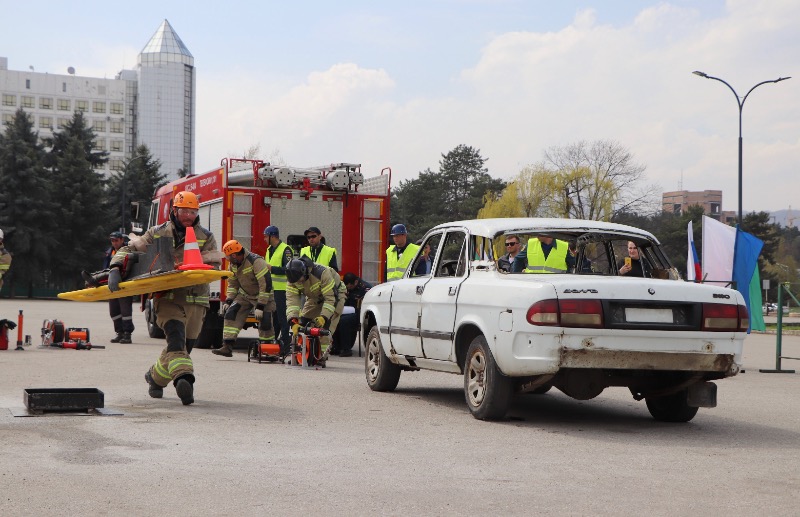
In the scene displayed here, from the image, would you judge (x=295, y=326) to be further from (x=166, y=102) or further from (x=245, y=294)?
(x=166, y=102)

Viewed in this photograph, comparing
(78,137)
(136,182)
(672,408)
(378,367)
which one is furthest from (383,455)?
(136,182)

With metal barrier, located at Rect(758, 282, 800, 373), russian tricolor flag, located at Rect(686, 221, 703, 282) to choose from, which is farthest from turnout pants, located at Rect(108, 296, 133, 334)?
metal barrier, located at Rect(758, 282, 800, 373)

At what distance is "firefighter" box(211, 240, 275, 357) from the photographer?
52.1ft

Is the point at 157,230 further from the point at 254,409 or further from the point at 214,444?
the point at 214,444

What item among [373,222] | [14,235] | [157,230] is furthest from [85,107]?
[157,230]

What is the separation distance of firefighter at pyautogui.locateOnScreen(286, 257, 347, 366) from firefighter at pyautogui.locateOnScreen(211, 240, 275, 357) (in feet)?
1.10

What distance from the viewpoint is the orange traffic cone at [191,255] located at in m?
9.99

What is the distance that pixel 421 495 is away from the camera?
245 inches

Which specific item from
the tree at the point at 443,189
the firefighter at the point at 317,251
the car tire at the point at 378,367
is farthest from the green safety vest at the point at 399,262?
the tree at the point at 443,189

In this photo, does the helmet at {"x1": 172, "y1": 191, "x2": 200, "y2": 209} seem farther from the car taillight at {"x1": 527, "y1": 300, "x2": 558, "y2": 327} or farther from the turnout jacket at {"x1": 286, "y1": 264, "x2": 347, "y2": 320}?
the turnout jacket at {"x1": 286, "y1": 264, "x2": 347, "y2": 320}

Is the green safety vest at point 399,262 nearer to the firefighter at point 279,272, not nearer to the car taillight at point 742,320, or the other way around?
the firefighter at point 279,272

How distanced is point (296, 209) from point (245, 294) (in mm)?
3911

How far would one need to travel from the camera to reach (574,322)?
28.8ft

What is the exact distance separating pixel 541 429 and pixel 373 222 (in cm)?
1171
